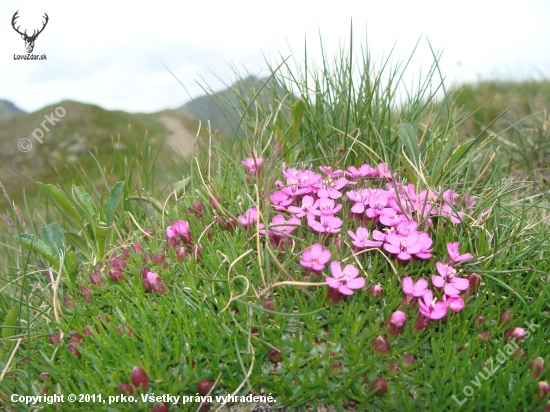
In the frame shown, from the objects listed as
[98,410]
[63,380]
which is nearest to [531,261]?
[98,410]

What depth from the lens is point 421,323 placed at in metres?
1.96

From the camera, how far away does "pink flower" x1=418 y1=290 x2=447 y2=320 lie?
1.92 metres

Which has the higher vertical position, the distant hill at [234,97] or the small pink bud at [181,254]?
the distant hill at [234,97]

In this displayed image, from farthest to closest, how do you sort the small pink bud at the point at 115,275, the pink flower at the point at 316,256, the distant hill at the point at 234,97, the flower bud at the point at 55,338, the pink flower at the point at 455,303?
the distant hill at the point at 234,97, the small pink bud at the point at 115,275, the flower bud at the point at 55,338, the pink flower at the point at 316,256, the pink flower at the point at 455,303

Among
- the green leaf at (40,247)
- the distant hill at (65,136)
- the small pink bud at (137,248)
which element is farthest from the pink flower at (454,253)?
the distant hill at (65,136)

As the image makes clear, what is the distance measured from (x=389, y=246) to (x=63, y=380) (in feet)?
5.44

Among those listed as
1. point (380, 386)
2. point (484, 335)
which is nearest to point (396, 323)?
point (380, 386)

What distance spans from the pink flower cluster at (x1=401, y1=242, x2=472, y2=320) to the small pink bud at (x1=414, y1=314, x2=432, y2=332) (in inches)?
1.1

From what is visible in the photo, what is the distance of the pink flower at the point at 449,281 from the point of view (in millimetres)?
2016

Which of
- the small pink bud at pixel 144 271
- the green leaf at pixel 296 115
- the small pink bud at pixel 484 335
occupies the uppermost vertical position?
the green leaf at pixel 296 115

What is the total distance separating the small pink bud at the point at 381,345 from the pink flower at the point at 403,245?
43 centimetres

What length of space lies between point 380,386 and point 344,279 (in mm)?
476

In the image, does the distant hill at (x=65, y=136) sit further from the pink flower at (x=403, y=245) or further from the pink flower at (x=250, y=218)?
the pink flower at (x=403, y=245)

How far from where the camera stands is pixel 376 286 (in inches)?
81.3
